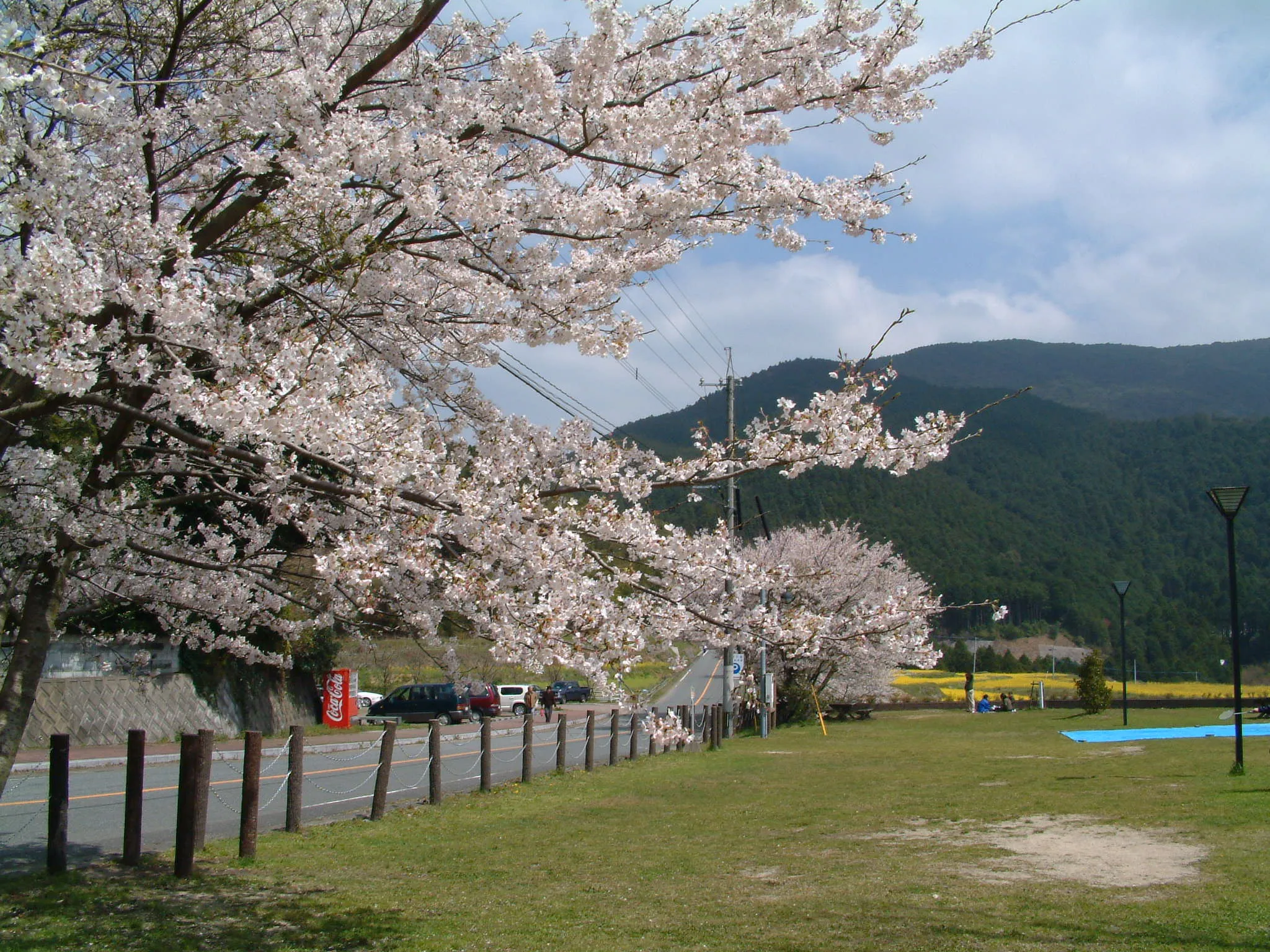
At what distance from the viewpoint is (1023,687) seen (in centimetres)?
5516

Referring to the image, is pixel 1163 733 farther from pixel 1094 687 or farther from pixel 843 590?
pixel 843 590

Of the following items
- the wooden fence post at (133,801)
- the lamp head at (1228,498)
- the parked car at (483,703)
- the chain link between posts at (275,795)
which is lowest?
the parked car at (483,703)

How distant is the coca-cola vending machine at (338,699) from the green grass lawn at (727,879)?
1358 cm

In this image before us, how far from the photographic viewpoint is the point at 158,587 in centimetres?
670

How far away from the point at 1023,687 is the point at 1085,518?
110m

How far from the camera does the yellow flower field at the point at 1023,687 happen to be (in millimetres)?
48031

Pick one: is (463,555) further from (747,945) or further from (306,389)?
(747,945)

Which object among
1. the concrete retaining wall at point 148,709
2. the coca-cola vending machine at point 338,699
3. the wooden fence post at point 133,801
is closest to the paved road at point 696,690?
the coca-cola vending machine at point 338,699

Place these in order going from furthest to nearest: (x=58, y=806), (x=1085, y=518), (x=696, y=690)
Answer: (x=1085, y=518)
(x=696, y=690)
(x=58, y=806)

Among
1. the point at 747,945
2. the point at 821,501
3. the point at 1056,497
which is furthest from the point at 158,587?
the point at 1056,497

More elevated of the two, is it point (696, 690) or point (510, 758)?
point (510, 758)

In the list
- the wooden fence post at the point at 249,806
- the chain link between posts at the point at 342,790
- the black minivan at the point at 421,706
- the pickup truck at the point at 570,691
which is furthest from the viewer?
the pickup truck at the point at 570,691

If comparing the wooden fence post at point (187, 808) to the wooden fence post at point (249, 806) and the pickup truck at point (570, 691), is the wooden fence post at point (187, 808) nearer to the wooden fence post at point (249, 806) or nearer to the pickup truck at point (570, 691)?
the wooden fence post at point (249, 806)

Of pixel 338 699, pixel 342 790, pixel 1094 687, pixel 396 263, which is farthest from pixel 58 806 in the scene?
pixel 1094 687
